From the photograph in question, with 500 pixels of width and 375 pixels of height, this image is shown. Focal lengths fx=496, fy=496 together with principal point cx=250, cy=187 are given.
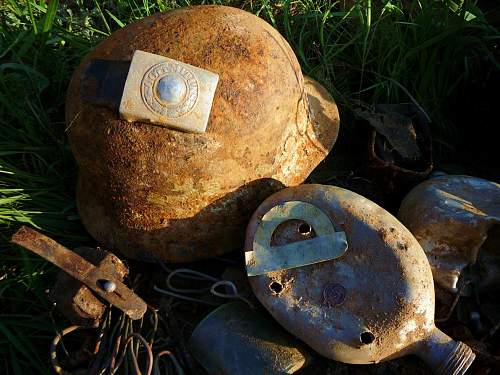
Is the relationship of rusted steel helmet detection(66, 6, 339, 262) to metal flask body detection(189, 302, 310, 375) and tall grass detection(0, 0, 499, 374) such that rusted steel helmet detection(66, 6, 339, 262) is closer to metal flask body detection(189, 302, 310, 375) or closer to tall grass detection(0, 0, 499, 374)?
metal flask body detection(189, 302, 310, 375)

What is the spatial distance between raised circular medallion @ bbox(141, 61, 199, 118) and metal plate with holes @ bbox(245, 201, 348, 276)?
1.84 ft

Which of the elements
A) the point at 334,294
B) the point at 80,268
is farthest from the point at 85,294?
the point at 334,294

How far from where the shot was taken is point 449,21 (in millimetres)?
2986

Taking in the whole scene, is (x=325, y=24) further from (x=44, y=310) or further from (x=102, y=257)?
(x=44, y=310)

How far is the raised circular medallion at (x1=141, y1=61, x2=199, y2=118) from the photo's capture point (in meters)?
1.86

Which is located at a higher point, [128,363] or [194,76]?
[194,76]

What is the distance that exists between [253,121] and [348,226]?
1.87 ft

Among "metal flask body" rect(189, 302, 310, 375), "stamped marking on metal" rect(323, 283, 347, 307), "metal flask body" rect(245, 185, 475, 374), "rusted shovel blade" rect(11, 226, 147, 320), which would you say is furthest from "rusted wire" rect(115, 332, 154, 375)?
"stamped marking on metal" rect(323, 283, 347, 307)

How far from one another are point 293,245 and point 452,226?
2.39 ft

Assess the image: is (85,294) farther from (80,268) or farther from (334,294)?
(334,294)

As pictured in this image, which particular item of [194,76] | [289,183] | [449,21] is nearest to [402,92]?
[449,21]

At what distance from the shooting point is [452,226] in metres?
2.16

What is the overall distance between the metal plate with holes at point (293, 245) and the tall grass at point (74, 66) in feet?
3.34

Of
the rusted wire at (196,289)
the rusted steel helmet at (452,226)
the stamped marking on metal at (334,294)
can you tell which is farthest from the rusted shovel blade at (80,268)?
the rusted steel helmet at (452,226)
